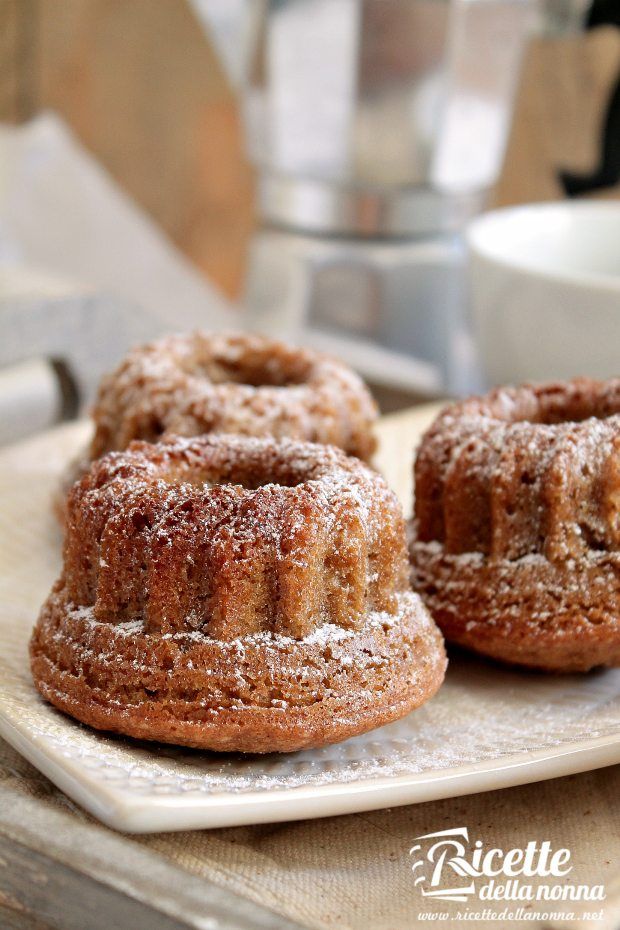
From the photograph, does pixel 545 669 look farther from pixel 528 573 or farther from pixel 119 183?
pixel 119 183

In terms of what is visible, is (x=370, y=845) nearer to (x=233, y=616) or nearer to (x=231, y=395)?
(x=233, y=616)

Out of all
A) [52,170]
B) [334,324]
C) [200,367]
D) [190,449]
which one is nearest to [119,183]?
[52,170]

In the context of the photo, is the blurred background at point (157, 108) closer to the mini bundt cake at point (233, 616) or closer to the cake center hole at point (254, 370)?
the cake center hole at point (254, 370)

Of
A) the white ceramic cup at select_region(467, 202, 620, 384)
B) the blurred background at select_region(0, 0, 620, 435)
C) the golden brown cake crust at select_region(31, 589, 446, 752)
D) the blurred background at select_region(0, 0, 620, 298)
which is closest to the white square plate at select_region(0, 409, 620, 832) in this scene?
the golden brown cake crust at select_region(31, 589, 446, 752)

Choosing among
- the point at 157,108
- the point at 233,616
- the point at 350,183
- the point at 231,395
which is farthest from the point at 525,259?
the point at 157,108

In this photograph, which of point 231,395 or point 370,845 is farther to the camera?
point 231,395

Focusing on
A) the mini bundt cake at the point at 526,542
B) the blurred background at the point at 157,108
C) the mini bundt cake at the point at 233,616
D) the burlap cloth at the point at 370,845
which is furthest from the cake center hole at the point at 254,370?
the blurred background at the point at 157,108
